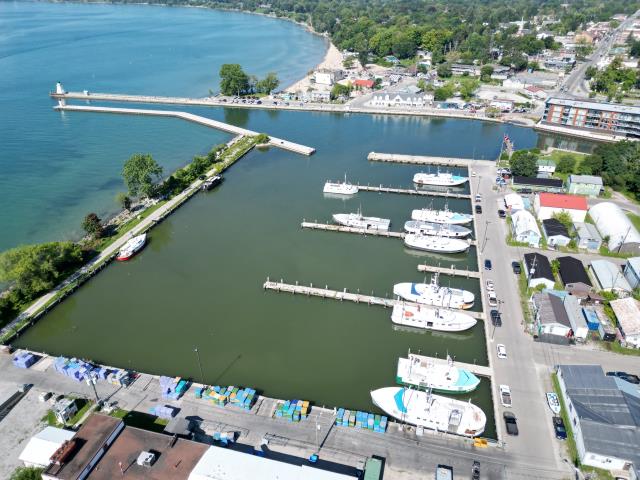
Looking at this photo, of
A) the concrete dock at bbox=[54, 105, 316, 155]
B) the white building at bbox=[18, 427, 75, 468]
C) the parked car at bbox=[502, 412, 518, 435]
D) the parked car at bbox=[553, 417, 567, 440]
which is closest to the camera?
the white building at bbox=[18, 427, 75, 468]

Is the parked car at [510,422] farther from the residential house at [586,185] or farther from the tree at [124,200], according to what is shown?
the tree at [124,200]

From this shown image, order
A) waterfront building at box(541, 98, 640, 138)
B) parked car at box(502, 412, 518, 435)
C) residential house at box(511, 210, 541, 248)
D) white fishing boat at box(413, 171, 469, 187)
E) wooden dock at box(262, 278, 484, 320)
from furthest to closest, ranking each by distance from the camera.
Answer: waterfront building at box(541, 98, 640, 138) → white fishing boat at box(413, 171, 469, 187) → residential house at box(511, 210, 541, 248) → wooden dock at box(262, 278, 484, 320) → parked car at box(502, 412, 518, 435)

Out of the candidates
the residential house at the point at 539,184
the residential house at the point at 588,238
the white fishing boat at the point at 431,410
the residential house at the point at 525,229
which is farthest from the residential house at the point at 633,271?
the white fishing boat at the point at 431,410

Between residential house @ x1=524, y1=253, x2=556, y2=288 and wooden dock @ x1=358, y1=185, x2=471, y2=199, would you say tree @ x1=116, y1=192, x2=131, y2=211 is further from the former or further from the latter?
residential house @ x1=524, y1=253, x2=556, y2=288

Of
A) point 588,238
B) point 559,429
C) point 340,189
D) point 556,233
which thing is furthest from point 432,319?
point 340,189

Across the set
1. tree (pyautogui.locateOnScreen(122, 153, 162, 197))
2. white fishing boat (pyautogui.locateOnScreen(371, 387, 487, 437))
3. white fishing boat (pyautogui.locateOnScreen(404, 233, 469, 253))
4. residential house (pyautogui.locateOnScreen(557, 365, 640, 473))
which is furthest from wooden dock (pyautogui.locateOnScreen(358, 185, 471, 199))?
white fishing boat (pyautogui.locateOnScreen(371, 387, 487, 437))

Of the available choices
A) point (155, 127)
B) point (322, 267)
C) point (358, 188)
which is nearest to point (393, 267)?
point (322, 267)

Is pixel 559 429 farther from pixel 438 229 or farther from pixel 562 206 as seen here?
pixel 562 206
